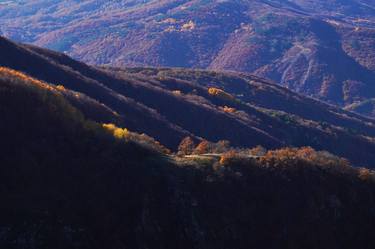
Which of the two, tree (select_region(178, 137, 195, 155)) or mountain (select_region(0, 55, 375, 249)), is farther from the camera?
tree (select_region(178, 137, 195, 155))

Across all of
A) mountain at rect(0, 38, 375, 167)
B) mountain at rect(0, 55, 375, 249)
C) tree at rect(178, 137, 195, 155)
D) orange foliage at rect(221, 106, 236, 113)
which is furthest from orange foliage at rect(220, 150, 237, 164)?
orange foliage at rect(221, 106, 236, 113)

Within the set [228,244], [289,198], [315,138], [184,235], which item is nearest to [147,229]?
[184,235]

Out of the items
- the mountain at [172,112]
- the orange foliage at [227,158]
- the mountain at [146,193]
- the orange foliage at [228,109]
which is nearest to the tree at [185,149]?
the mountain at [172,112]

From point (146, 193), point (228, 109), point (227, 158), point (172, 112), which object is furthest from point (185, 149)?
point (228, 109)

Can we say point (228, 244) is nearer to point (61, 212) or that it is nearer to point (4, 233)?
point (61, 212)

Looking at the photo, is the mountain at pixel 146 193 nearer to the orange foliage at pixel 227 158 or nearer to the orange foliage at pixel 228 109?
the orange foliage at pixel 227 158

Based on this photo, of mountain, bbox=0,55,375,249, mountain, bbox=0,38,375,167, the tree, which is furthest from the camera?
mountain, bbox=0,38,375,167

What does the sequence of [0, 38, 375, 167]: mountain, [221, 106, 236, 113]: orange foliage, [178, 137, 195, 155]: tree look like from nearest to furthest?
[178, 137, 195, 155]: tree → [0, 38, 375, 167]: mountain → [221, 106, 236, 113]: orange foliage

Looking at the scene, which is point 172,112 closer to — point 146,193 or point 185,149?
point 185,149

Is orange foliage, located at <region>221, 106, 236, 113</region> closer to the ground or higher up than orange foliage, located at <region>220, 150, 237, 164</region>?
closer to the ground

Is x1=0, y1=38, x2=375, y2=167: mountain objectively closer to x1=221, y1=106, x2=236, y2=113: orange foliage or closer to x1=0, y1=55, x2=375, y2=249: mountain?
x1=221, y1=106, x2=236, y2=113: orange foliage
